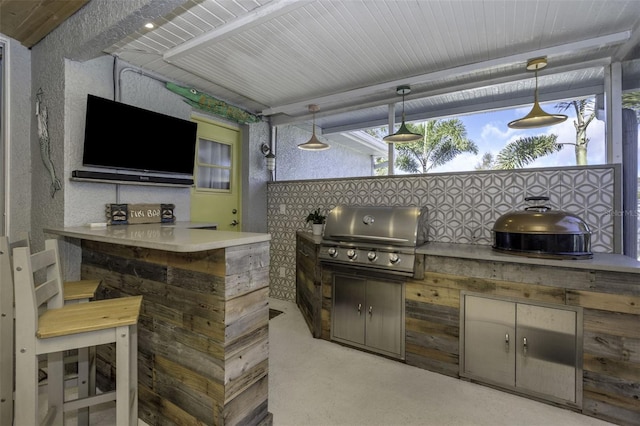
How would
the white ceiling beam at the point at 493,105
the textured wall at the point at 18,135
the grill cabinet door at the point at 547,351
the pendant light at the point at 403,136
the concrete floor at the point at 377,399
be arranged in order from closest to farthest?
the concrete floor at the point at 377,399 < the grill cabinet door at the point at 547,351 < the textured wall at the point at 18,135 < the pendant light at the point at 403,136 < the white ceiling beam at the point at 493,105

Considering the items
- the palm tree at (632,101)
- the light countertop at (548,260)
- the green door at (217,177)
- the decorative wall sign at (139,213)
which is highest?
the palm tree at (632,101)

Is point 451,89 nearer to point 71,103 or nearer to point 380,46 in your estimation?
point 380,46

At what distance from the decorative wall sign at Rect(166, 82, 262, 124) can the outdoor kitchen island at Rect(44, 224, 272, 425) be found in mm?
1967

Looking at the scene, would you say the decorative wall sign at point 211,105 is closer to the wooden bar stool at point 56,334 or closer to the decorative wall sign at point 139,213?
the decorative wall sign at point 139,213

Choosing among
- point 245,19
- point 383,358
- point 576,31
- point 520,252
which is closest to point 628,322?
point 520,252

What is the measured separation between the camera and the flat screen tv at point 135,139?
232 cm

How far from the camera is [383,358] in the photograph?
249 centimetres

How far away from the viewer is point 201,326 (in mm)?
1468

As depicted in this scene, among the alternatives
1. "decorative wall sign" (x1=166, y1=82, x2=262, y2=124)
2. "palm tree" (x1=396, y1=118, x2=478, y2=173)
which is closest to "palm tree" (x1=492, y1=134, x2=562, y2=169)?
"palm tree" (x1=396, y1=118, x2=478, y2=173)

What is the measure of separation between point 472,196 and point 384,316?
54.1 inches

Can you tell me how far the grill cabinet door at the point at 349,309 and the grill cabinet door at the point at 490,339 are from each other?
2.75 ft

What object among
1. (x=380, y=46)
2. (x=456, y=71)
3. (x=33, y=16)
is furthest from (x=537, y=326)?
(x=33, y=16)

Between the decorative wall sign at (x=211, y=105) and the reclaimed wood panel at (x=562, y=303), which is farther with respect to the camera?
the decorative wall sign at (x=211, y=105)

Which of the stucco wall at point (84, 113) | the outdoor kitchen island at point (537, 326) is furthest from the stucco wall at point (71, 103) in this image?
the outdoor kitchen island at point (537, 326)
